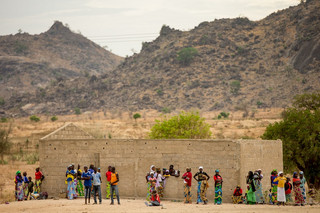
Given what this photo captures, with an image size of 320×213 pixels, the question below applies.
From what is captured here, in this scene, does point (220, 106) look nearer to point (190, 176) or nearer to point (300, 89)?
point (300, 89)

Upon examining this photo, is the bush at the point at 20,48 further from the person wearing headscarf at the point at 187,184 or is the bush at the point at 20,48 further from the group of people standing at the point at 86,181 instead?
the person wearing headscarf at the point at 187,184

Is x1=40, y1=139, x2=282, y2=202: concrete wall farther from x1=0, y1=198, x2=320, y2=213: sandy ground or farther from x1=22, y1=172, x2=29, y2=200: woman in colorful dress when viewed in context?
x1=0, y1=198, x2=320, y2=213: sandy ground

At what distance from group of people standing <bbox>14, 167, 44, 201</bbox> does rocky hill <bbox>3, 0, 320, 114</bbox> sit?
54594mm

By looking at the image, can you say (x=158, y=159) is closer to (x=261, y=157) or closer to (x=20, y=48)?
(x=261, y=157)

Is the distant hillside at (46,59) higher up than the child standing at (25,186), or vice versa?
the distant hillside at (46,59)

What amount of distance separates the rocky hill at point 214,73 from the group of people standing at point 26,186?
54.6 meters

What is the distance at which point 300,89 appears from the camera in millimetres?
74625

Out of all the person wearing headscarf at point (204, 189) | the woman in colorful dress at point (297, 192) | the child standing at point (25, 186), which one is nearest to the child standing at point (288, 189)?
the woman in colorful dress at point (297, 192)

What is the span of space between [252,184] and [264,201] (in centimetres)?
133

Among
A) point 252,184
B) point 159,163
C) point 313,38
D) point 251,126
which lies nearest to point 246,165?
point 252,184

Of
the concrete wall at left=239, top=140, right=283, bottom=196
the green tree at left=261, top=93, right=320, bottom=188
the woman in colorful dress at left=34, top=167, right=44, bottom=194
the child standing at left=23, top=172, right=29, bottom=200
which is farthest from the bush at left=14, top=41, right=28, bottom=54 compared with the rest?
the concrete wall at left=239, top=140, right=283, bottom=196

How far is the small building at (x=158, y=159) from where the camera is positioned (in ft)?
58.7

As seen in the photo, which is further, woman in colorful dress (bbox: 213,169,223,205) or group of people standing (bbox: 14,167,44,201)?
group of people standing (bbox: 14,167,44,201)

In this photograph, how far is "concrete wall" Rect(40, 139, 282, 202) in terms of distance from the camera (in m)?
17.9
